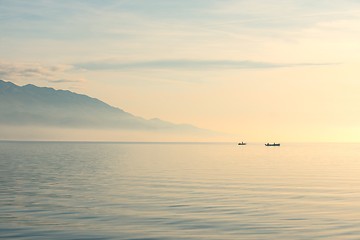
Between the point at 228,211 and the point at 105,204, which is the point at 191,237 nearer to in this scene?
the point at 228,211

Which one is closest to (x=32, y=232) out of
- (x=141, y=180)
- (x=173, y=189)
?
(x=173, y=189)

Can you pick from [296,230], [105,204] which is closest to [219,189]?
[105,204]

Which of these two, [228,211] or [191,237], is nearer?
[191,237]

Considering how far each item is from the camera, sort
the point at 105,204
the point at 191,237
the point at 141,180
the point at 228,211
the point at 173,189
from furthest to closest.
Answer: the point at 141,180 < the point at 173,189 < the point at 105,204 < the point at 228,211 < the point at 191,237

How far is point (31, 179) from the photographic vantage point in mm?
69750

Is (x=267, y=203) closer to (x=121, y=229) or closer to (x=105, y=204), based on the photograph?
(x=105, y=204)

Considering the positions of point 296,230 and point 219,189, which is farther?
point 219,189

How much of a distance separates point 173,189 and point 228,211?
17.4 meters

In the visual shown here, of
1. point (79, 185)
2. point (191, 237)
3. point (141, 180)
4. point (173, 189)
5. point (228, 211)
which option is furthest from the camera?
point (141, 180)

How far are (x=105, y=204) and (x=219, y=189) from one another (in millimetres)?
16819

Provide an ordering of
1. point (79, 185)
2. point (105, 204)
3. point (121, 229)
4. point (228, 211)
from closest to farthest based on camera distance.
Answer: point (121, 229) < point (228, 211) < point (105, 204) < point (79, 185)

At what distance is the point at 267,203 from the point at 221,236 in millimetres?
15242

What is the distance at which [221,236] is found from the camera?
107ft

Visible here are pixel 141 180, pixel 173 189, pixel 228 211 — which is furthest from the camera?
pixel 141 180
